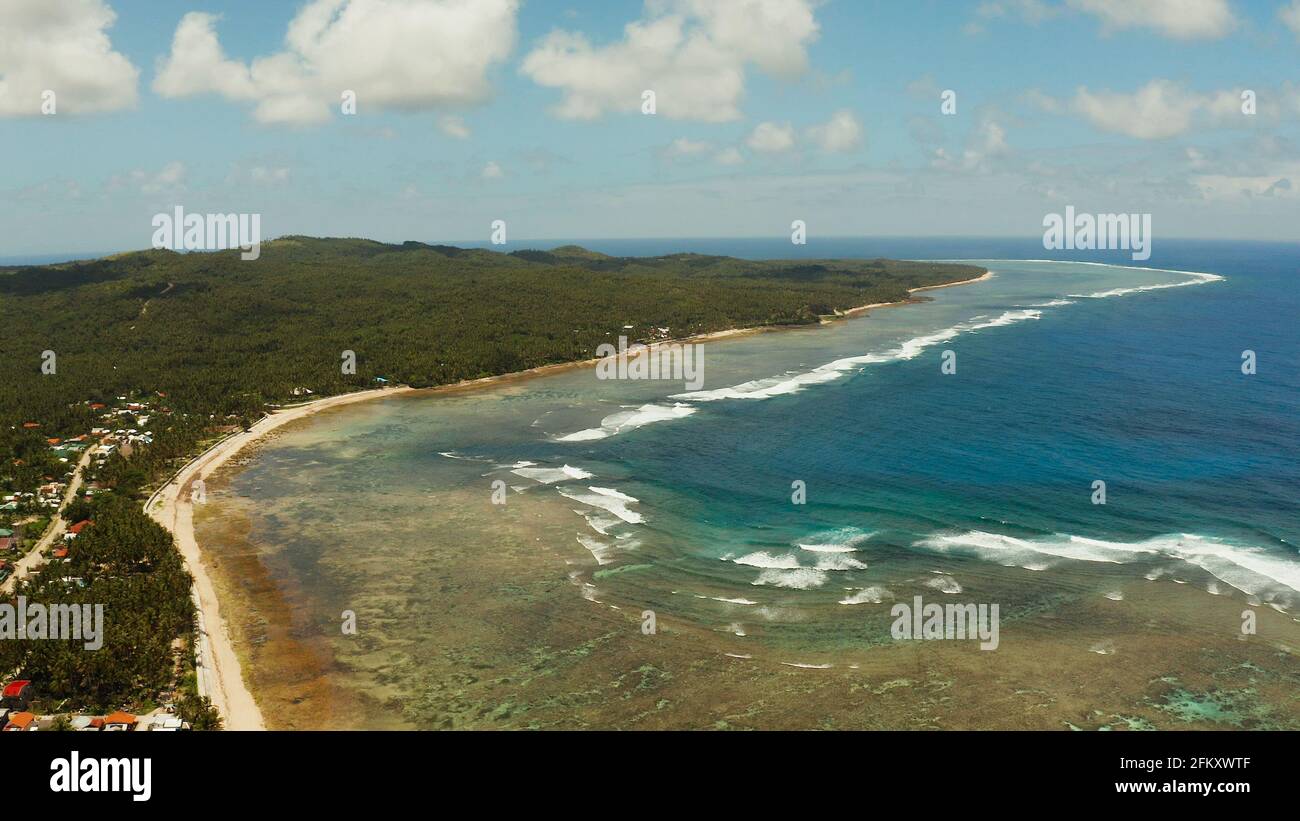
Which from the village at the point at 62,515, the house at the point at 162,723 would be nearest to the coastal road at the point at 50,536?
the village at the point at 62,515

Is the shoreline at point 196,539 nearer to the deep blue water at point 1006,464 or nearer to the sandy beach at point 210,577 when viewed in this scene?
the sandy beach at point 210,577

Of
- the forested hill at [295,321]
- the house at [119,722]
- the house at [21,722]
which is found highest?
the forested hill at [295,321]

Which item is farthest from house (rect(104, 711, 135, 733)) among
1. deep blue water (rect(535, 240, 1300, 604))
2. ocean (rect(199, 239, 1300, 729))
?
deep blue water (rect(535, 240, 1300, 604))

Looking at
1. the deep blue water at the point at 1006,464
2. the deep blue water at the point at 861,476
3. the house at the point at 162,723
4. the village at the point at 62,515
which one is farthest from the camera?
the deep blue water at the point at 1006,464

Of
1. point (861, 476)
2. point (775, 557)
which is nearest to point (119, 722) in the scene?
point (775, 557)

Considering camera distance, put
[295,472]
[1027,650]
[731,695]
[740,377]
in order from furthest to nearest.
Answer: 1. [740,377]
2. [295,472]
3. [1027,650]
4. [731,695]

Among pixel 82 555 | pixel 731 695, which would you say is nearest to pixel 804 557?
pixel 731 695
